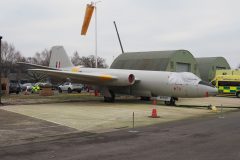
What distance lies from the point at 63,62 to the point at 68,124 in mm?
19276

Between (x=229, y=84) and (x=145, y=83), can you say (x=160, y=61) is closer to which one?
(x=229, y=84)

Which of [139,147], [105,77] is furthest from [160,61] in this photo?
[139,147]

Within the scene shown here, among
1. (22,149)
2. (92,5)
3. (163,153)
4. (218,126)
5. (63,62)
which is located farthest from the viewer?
(92,5)

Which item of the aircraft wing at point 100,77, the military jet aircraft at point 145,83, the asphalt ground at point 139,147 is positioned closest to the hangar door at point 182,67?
the military jet aircraft at point 145,83

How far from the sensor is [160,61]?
156 feet

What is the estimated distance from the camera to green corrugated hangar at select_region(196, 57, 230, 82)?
2594 inches

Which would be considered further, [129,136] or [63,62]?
[63,62]

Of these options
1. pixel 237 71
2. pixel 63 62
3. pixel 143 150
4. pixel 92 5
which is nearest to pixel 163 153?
pixel 143 150

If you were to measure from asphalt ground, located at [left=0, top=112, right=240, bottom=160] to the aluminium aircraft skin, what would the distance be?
12307 millimetres

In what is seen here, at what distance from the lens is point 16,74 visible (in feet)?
349

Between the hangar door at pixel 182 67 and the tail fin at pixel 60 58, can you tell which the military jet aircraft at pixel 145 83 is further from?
the hangar door at pixel 182 67

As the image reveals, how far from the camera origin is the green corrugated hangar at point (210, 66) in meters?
65.9

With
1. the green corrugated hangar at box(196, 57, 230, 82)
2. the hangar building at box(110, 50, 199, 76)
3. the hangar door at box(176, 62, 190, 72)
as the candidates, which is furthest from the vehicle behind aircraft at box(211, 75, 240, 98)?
the green corrugated hangar at box(196, 57, 230, 82)

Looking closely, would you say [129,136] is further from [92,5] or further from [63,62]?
[92,5]
